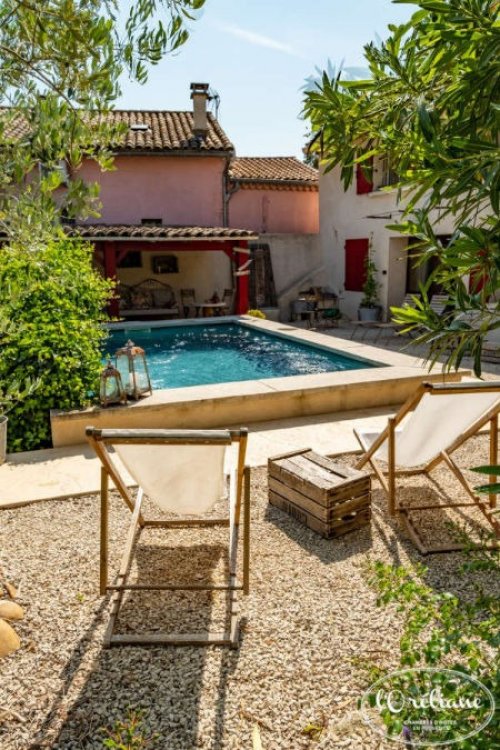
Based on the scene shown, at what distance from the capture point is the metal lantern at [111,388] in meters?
6.21

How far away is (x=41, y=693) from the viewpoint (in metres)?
2.65

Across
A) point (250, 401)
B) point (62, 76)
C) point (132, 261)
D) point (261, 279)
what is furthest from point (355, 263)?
point (62, 76)

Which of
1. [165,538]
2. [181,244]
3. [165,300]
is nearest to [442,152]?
[165,538]

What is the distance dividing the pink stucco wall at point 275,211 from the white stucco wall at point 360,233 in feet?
8.27

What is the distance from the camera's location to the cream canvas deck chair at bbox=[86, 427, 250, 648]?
9.79ft

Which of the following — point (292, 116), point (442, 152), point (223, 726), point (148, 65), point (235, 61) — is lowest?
A: point (223, 726)

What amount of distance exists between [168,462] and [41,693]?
130 cm

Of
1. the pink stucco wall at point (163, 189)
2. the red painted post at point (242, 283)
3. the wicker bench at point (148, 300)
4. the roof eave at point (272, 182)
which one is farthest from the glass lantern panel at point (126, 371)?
the roof eave at point (272, 182)

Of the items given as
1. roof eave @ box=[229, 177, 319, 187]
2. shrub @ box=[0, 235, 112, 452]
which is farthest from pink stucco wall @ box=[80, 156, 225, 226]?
shrub @ box=[0, 235, 112, 452]

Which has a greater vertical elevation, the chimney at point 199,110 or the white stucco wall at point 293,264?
the chimney at point 199,110

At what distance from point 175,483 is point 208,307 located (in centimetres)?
1397

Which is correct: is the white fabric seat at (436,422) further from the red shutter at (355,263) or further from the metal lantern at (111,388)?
the red shutter at (355,263)

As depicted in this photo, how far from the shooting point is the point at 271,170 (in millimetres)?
22109

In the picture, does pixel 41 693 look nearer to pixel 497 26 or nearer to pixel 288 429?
pixel 497 26
